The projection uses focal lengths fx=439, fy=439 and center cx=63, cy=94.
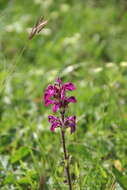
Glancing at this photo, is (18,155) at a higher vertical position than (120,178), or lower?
higher

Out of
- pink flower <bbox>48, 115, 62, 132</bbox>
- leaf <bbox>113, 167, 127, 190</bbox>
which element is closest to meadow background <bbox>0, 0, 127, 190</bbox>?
leaf <bbox>113, 167, 127, 190</bbox>

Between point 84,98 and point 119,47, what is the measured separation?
47.9 inches

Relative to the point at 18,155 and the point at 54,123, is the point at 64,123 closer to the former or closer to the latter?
the point at 54,123

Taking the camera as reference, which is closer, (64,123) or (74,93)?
(64,123)

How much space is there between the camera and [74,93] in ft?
11.1

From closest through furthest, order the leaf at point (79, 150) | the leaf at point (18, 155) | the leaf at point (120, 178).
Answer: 1. the leaf at point (120, 178)
2. the leaf at point (79, 150)
3. the leaf at point (18, 155)

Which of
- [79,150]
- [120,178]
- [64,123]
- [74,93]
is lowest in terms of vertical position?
[120,178]

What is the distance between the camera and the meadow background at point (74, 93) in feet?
7.45

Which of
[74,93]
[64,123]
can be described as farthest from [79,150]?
[74,93]

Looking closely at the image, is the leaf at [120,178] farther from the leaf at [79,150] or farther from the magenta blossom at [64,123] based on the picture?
the leaf at [79,150]

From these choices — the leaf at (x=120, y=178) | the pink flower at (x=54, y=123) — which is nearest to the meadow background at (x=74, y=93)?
the leaf at (x=120, y=178)

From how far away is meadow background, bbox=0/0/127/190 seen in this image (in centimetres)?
227

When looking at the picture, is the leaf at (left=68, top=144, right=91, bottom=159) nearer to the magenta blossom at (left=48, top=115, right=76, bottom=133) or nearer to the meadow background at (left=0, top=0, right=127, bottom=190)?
the meadow background at (left=0, top=0, right=127, bottom=190)

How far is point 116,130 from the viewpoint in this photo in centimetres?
281
